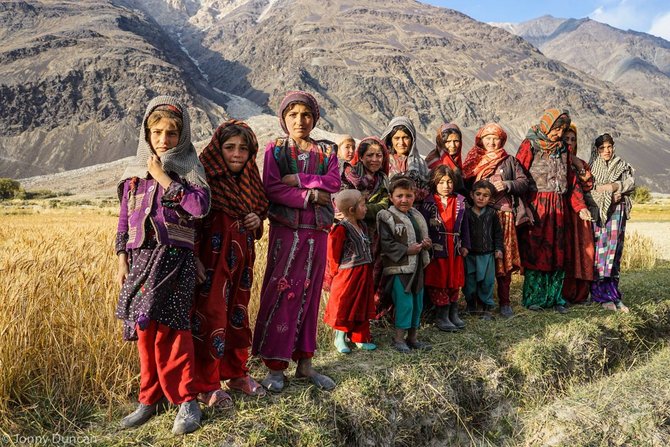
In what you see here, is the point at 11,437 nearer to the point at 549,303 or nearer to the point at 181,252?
the point at 181,252

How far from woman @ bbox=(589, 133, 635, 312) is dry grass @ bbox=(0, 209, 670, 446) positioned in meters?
0.86

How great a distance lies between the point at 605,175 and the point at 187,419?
511 centimetres

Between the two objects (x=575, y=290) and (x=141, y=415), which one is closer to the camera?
(x=141, y=415)

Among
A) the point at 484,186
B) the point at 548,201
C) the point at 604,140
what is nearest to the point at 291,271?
the point at 484,186

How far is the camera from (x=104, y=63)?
293 ft

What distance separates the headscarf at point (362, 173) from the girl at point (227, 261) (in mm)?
1239

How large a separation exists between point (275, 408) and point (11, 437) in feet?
4.75

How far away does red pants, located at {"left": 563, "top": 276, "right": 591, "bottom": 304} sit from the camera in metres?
5.50

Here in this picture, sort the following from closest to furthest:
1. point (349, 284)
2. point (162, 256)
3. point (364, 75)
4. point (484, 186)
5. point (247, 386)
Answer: point (162, 256), point (247, 386), point (349, 284), point (484, 186), point (364, 75)

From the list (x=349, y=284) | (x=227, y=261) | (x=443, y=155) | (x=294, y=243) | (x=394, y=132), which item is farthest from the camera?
(x=443, y=155)

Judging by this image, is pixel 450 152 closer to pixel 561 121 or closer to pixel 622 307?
pixel 561 121

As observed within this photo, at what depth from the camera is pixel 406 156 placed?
176 inches

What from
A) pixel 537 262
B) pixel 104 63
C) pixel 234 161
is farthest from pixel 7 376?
pixel 104 63

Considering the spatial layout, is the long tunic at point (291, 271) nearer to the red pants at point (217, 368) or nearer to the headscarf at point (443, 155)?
the red pants at point (217, 368)
